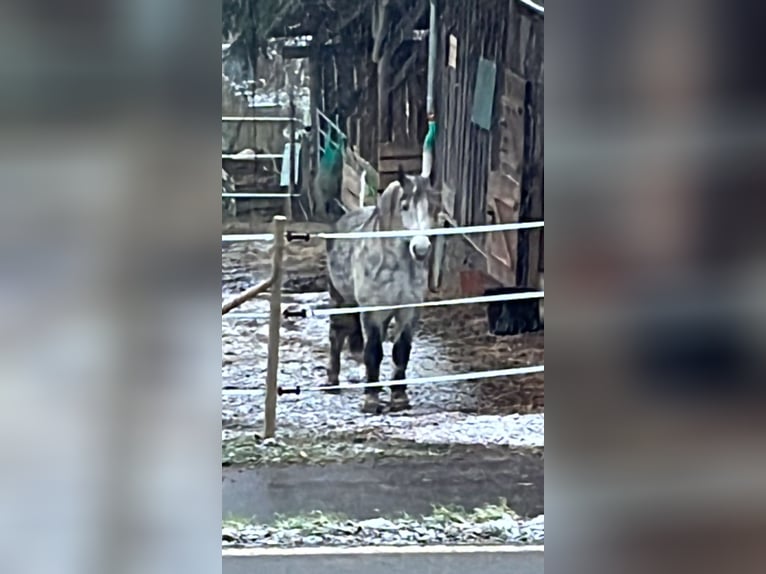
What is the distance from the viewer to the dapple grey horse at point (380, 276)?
1495 millimetres

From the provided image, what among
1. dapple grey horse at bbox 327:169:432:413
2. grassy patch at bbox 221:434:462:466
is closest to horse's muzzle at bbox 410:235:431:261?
dapple grey horse at bbox 327:169:432:413

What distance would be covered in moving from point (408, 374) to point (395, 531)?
28 cm

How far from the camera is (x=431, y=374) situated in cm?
156

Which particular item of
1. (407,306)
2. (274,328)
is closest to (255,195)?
(274,328)

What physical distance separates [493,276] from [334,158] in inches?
12.9

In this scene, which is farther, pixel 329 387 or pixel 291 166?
pixel 329 387

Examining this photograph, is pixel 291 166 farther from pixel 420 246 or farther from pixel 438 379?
pixel 438 379

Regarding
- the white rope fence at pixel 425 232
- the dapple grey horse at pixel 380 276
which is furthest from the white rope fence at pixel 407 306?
the white rope fence at pixel 425 232

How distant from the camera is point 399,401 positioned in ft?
5.21

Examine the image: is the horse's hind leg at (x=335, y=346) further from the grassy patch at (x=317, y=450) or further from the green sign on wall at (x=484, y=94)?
the green sign on wall at (x=484, y=94)

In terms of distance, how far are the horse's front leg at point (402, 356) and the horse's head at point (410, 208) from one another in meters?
0.11

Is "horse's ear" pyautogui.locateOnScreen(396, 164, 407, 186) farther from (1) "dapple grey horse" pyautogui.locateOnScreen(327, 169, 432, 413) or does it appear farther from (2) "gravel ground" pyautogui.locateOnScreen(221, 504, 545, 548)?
(2) "gravel ground" pyautogui.locateOnScreen(221, 504, 545, 548)

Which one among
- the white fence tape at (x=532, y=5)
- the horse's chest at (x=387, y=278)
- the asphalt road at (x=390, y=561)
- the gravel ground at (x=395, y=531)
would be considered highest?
the white fence tape at (x=532, y=5)
